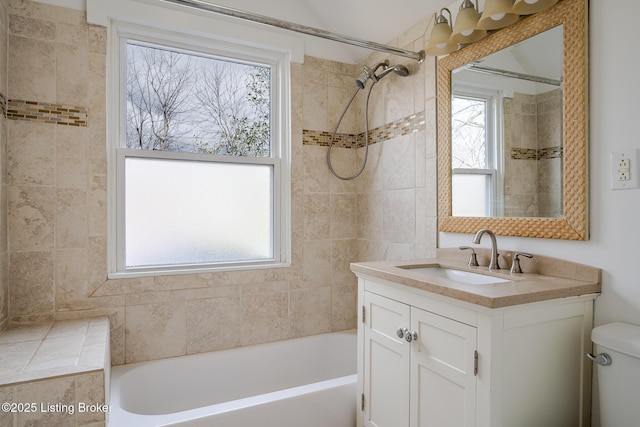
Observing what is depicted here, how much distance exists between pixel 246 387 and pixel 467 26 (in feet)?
7.53

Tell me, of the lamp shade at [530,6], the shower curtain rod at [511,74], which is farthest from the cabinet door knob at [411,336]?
the lamp shade at [530,6]

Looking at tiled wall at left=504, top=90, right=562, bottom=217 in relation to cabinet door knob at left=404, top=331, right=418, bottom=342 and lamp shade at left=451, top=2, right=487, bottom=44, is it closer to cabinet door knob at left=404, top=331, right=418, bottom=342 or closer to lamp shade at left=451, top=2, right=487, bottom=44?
lamp shade at left=451, top=2, right=487, bottom=44

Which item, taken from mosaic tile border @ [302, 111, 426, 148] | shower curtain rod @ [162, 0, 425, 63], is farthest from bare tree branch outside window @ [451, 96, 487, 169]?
shower curtain rod @ [162, 0, 425, 63]

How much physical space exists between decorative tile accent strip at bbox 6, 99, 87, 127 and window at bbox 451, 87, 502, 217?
77.8 inches

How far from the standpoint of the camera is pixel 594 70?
4.24 feet

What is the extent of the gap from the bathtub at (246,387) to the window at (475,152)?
3.57 ft

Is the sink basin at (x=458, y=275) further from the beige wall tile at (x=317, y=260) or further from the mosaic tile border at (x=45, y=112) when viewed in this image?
the mosaic tile border at (x=45, y=112)

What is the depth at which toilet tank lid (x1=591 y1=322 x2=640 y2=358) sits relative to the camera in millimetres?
1047

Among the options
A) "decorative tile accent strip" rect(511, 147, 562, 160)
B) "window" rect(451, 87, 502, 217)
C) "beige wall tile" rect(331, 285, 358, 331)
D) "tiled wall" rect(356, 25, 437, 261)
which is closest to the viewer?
"decorative tile accent strip" rect(511, 147, 562, 160)

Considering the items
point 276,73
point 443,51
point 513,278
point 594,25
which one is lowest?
point 513,278

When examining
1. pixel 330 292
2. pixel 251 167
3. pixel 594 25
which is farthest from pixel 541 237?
Answer: pixel 251 167

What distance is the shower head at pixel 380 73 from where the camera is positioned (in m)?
2.16

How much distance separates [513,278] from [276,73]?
1.96 m

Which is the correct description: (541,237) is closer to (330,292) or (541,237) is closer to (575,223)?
(575,223)
